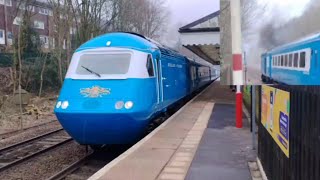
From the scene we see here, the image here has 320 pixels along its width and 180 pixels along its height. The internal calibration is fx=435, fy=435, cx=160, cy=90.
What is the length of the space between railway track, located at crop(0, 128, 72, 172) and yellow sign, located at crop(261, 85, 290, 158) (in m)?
6.40

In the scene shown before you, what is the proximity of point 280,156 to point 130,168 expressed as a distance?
9.70ft

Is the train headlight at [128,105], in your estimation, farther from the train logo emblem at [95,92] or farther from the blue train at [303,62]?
the blue train at [303,62]

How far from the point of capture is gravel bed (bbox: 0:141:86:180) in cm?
969

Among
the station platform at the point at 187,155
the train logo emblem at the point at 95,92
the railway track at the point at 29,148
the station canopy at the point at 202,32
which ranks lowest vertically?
the railway track at the point at 29,148

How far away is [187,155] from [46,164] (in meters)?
4.02

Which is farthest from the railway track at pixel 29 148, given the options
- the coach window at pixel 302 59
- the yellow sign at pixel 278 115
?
the coach window at pixel 302 59

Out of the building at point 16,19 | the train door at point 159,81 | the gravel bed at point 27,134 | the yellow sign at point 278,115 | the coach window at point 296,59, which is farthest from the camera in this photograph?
the building at point 16,19

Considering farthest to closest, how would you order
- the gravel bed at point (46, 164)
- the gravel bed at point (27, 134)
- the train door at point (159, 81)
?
the gravel bed at point (27, 134), the train door at point (159, 81), the gravel bed at point (46, 164)

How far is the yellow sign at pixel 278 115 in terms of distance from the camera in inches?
190

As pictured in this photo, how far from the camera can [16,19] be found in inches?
1586

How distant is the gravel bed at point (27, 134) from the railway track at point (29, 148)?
608mm

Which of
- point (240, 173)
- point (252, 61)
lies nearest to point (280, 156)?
point (240, 173)

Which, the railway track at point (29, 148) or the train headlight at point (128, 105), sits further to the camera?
the railway track at point (29, 148)

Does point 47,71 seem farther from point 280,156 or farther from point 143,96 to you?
point 280,156
